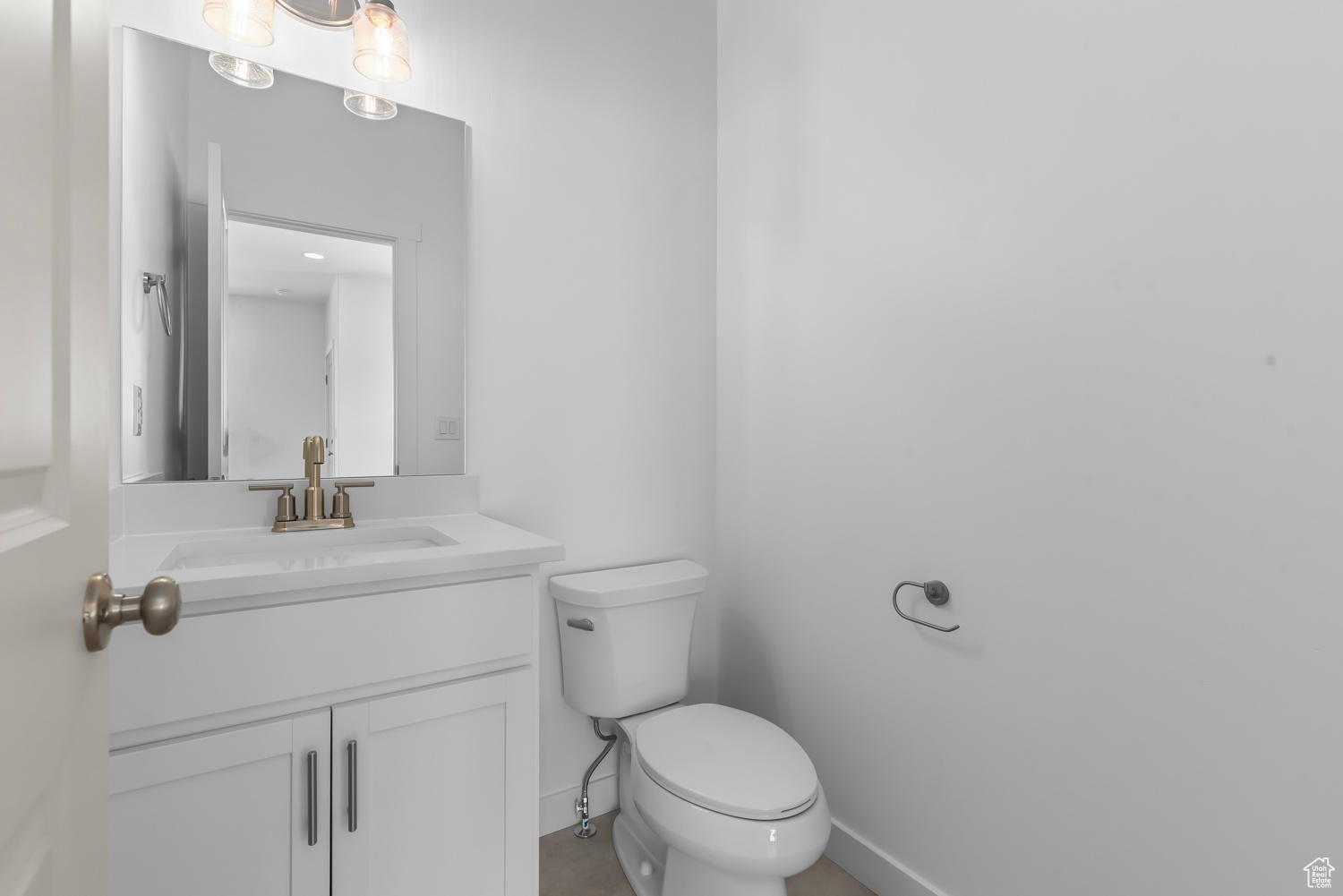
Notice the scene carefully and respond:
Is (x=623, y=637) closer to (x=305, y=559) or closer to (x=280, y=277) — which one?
(x=305, y=559)

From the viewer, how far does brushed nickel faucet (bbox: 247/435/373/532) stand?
1359 mm

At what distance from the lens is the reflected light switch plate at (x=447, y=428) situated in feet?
5.23

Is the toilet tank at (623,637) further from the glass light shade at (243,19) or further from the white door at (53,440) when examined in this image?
the glass light shade at (243,19)

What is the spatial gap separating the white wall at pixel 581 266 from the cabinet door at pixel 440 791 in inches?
22.1

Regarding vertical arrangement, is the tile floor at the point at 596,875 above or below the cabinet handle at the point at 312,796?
below

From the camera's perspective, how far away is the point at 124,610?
1.64 feet

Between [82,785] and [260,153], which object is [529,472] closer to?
[260,153]

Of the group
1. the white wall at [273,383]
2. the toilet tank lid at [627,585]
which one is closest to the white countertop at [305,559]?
the white wall at [273,383]

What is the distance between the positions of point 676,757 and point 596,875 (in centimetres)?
50

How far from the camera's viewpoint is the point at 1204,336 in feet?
3.30

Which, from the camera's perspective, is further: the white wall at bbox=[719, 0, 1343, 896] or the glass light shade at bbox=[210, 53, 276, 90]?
the glass light shade at bbox=[210, 53, 276, 90]

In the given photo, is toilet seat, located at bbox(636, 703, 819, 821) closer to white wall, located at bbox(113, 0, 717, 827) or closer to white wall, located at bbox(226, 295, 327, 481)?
white wall, located at bbox(113, 0, 717, 827)

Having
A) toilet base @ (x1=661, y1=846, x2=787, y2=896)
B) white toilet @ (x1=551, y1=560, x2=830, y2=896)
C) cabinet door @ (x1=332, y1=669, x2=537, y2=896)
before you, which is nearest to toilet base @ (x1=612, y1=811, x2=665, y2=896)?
white toilet @ (x1=551, y1=560, x2=830, y2=896)

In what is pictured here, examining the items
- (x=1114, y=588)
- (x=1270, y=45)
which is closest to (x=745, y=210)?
(x=1270, y=45)
